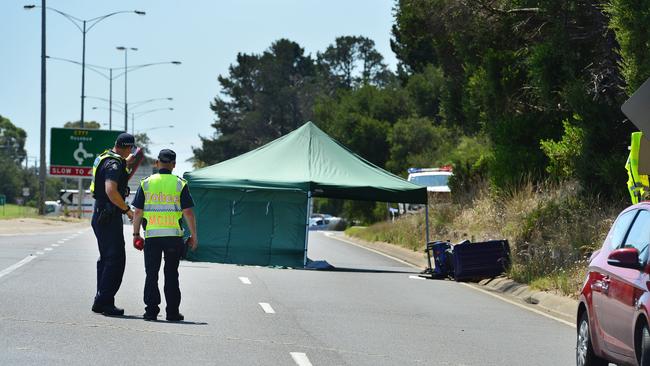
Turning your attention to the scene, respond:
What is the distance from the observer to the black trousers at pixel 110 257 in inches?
577

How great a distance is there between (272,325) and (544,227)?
1181 centimetres

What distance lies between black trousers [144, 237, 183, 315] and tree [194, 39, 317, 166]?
96186mm

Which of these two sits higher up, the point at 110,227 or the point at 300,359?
the point at 110,227

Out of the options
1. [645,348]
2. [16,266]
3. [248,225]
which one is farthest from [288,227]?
[645,348]

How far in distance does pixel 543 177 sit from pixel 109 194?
57.2ft

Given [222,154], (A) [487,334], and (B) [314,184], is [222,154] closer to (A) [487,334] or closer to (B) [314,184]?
(B) [314,184]

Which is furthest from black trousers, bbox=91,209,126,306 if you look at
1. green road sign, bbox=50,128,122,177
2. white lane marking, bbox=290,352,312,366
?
green road sign, bbox=50,128,122,177

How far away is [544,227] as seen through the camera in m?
25.4

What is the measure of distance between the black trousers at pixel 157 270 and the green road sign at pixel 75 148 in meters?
43.8

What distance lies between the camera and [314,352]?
12289 millimetres

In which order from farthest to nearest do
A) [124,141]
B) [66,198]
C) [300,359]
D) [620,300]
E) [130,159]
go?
[66,198] < [130,159] < [124,141] < [300,359] < [620,300]

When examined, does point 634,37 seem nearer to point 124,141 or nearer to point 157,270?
point 124,141

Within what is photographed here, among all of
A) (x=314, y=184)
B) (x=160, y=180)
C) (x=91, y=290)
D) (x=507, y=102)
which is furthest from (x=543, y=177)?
(x=160, y=180)

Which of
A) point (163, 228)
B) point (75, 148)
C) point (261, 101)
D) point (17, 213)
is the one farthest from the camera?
A: point (261, 101)
